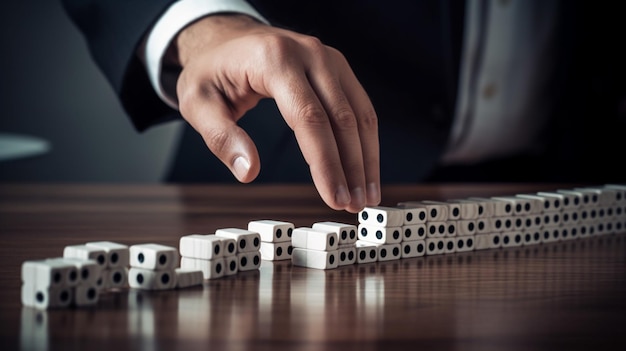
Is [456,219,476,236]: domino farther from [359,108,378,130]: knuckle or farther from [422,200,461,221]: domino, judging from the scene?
[359,108,378,130]: knuckle

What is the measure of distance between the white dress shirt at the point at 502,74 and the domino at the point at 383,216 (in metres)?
1.46

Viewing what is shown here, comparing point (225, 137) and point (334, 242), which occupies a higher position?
point (225, 137)

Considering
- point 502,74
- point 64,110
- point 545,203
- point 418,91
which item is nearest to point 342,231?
point 545,203

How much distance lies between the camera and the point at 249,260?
132cm

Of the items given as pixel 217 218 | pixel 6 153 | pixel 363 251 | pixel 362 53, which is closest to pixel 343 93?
pixel 363 251

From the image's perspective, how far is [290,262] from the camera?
142cm

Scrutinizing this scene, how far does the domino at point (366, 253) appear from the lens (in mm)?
1416

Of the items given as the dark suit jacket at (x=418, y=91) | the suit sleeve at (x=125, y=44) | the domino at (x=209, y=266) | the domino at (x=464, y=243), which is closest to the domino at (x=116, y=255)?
the domino at (x=209, y=266)

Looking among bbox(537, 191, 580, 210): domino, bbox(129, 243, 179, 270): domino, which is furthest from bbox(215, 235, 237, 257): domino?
bbox(537, 191, 580, 210): domino

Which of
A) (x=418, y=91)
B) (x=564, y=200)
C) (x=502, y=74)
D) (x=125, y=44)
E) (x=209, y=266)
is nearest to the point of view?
(x=209, y=266)

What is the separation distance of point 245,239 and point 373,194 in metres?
0.31

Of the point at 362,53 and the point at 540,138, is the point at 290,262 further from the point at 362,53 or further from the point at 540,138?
the point at 540,138

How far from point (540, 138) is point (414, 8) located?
2.41ft

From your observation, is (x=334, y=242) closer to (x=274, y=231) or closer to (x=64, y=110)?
(x=274, y=231)
